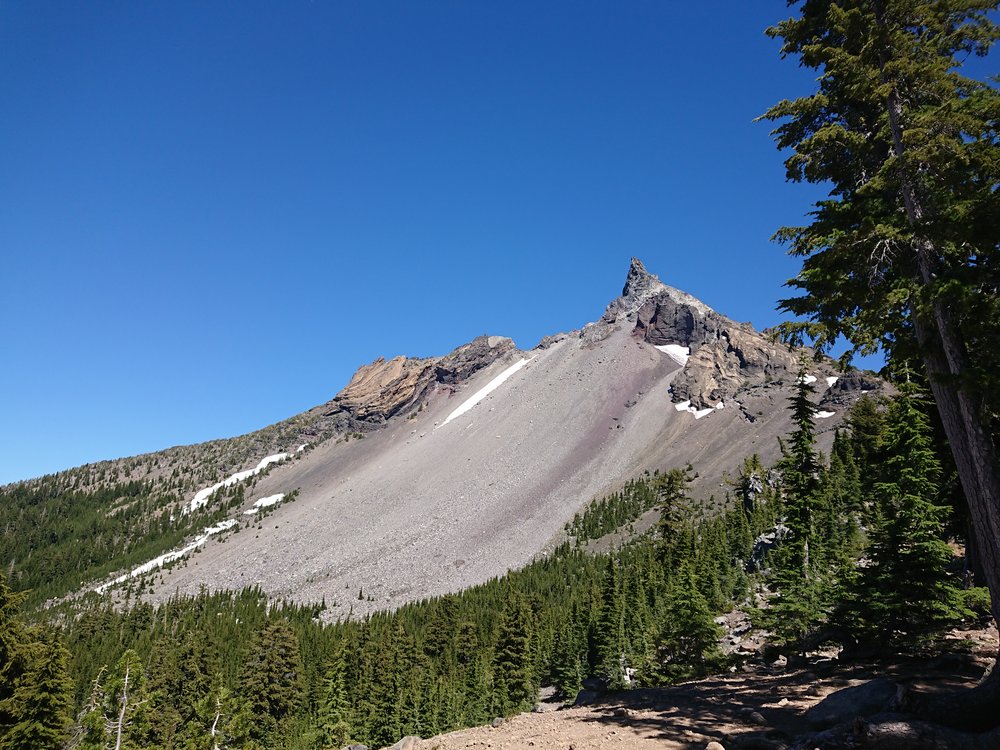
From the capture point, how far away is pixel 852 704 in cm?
932

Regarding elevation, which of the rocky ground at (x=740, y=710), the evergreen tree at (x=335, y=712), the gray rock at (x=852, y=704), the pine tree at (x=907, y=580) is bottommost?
the evergreen tree at (x=335, y=712)

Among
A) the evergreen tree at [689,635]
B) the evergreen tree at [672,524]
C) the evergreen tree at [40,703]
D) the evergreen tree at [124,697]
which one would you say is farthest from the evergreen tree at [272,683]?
the evergreen tree at [689,635]

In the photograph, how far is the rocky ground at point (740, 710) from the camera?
31.3 ft

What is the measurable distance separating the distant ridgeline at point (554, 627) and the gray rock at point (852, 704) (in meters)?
6.19

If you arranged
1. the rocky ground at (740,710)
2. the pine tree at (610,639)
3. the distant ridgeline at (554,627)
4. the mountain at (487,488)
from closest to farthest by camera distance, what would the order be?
the rocky ground at (740,710) → the distant ridgeline at (554,627) → the pine tree at (610,639) → the mountain at (487,488)

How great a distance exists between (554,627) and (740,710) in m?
54.8

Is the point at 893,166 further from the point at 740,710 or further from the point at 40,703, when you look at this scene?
the point at 40,703

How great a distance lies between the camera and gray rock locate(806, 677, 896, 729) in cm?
902

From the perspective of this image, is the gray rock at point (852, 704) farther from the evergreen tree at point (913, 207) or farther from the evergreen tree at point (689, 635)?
the evergreen tree at point (689, 635)

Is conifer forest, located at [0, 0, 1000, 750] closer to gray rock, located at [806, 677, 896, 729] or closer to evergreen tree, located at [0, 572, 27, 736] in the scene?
evergreen tree, located at [0, 572, 27, 736]

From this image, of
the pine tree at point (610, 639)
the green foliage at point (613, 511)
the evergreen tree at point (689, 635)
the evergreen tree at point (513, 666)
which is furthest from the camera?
the green foliage at point (613, 511)

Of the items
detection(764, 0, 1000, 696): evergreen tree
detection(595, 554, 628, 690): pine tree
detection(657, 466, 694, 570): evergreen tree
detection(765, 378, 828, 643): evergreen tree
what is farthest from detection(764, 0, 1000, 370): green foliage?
detection(595, 554, 628, 690): pine tree

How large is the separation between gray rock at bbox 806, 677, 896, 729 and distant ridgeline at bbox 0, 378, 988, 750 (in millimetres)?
6194

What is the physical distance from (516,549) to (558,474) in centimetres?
3837
